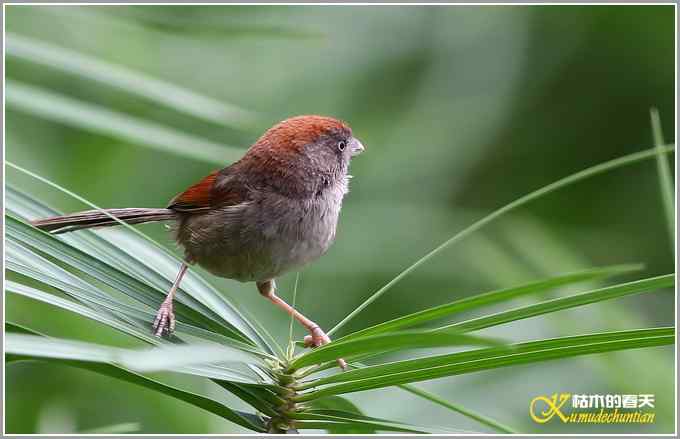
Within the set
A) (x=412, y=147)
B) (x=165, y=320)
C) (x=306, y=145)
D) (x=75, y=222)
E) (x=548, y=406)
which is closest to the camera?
(x=165, y=320)

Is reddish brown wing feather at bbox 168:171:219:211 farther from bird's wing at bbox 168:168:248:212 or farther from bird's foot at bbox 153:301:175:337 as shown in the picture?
bird's foot at bbox 153:301:175:337

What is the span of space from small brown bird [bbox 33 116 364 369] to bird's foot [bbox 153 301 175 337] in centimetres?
97

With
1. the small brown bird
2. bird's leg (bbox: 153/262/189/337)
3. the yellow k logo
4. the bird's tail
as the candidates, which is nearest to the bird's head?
the small brown bird

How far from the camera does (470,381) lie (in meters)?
4.67

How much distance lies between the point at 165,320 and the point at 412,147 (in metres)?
4.37

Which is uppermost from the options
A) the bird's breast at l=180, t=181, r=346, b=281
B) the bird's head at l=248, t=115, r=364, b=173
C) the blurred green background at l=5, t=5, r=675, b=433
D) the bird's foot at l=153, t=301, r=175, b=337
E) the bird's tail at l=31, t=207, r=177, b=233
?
the blurred green background at l=5, t=5, r=675, b=433

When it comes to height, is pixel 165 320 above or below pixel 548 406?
below

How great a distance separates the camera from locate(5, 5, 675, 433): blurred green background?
4598mm

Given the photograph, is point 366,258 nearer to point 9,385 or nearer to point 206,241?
point 206,241

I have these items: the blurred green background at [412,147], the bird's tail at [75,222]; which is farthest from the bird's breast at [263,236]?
the bird's tail at [75,222]

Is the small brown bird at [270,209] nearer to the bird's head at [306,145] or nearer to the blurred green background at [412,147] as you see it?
the bird's head at [306,145]

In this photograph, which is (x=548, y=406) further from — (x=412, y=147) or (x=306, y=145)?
(x=412, y=147)

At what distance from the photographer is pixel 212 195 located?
4.29 meters

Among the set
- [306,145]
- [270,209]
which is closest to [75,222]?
[270,209]
